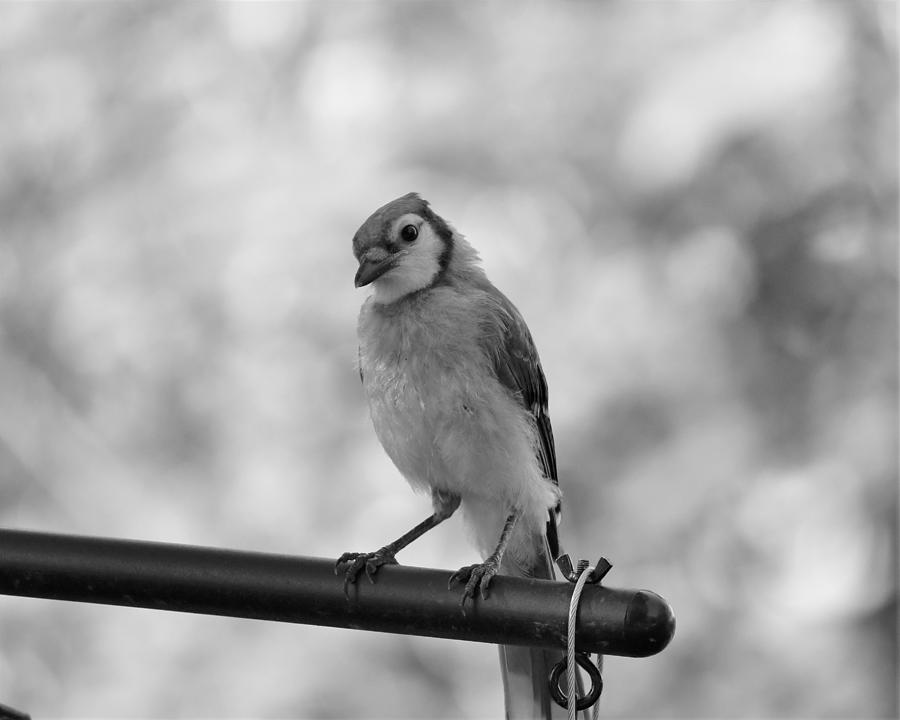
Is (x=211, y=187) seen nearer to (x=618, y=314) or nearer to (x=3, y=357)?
(x=3, y=357)

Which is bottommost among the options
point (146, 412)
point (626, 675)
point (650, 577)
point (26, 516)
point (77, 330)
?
point (626, 675)

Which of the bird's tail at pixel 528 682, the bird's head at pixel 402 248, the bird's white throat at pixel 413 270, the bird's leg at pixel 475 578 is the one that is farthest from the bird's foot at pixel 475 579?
the bird's white throat at pixel 413 270

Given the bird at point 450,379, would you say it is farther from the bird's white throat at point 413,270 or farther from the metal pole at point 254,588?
the metal pole at point 254,588

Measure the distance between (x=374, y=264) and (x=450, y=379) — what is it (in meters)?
0.28

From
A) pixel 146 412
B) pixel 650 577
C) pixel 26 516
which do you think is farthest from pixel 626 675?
pixel 26 516

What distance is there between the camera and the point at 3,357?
185 inches

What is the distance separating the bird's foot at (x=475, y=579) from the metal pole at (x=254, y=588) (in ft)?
0.04

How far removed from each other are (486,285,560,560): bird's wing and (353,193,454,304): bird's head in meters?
0.17

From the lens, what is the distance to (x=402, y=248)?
240 cm

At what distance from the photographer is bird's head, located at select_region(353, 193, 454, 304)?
235 cm

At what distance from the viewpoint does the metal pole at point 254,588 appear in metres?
1.70

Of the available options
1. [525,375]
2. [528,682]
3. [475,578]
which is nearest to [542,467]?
[525,375]

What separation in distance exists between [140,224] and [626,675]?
2.59 meters

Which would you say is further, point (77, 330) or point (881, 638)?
point (77, 330)
